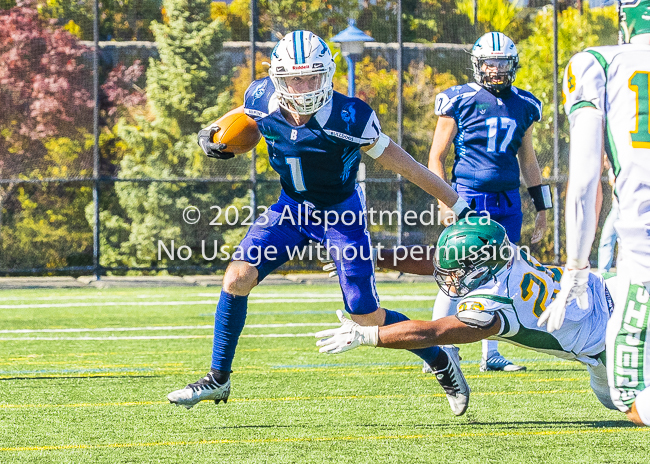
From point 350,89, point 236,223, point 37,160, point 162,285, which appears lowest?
point 162,285

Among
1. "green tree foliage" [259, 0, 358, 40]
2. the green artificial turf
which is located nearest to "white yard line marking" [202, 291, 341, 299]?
the green artificial turf

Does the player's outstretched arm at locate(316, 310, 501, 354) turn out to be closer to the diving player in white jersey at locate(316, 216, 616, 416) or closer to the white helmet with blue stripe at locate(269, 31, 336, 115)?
the diving player in white jersey at locate(316, 216, 616, 416)

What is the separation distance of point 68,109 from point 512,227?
811cm

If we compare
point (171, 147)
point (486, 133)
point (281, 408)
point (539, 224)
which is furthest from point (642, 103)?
point (171, 147)

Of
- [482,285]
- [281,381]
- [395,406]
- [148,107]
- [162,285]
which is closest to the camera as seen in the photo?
[482,285]

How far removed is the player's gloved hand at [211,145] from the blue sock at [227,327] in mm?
673

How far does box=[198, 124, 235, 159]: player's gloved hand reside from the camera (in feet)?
14.3

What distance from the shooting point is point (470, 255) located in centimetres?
357

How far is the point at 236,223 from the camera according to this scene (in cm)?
1216

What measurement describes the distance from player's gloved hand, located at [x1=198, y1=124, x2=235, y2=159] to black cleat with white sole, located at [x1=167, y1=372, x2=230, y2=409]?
3.52 feet

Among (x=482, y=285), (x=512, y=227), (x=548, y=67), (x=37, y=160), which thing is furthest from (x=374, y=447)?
(x=548, y=67)

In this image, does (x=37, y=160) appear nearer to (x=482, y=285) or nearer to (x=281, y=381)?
(x=281, y=381)

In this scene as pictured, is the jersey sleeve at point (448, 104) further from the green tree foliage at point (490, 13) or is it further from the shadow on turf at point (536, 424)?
the green tree foliage at point (490, 13)

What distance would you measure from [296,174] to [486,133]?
1699 mm
